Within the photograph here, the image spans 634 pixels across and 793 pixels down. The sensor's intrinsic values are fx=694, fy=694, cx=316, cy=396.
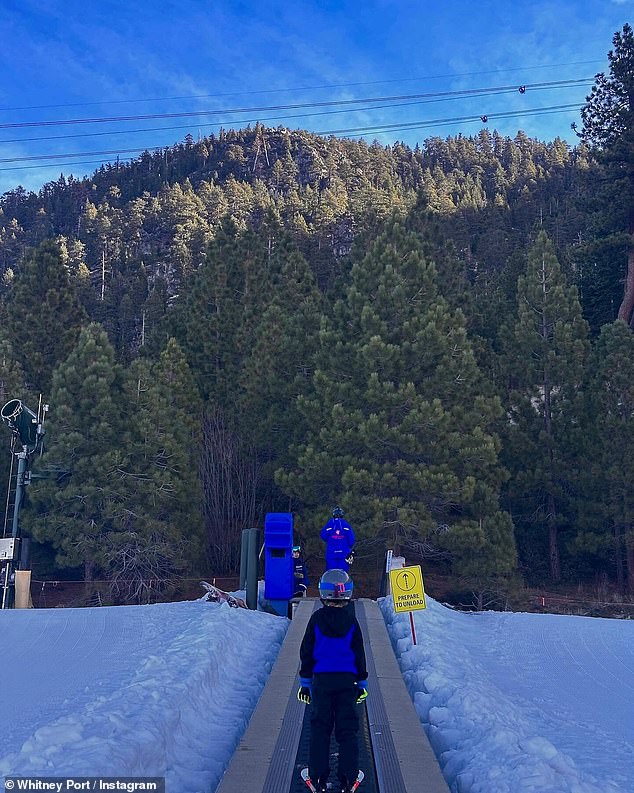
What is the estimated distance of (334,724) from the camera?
525 cm

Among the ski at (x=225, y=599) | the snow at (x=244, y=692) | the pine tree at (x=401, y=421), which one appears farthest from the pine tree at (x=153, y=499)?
the ski at (x=225, y=599)

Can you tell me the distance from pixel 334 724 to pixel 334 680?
0.39 metres

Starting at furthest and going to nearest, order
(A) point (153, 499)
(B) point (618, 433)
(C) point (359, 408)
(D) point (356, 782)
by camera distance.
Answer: (A) point (153, 499) < (B) point (618, 433) < (C) point (359, 408) < (D) point (356, 782)

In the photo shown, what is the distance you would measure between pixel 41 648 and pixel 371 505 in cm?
1296

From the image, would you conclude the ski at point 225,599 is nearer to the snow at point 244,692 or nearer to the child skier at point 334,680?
the snow at point 244,692

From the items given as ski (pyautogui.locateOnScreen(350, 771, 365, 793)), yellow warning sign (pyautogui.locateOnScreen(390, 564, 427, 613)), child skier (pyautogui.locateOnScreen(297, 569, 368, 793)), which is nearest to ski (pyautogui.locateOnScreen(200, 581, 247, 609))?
yellow warning sign (pyautogui.locateOnScreen(390, 564, 427, 613))

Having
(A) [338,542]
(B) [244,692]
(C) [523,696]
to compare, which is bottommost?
(C) [523,696]

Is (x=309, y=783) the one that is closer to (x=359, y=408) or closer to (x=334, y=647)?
(x=334, y=647)

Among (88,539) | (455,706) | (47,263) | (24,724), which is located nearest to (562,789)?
(455,706)

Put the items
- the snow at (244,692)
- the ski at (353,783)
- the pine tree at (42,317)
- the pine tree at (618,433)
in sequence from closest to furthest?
the ski at (353,783) → the snow at (244,692) → the pine tree at (618,433) → the pine tree at (42,317)

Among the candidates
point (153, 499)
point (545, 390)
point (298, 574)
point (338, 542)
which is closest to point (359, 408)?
point (153, 499)

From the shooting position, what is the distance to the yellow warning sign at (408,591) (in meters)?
9.79

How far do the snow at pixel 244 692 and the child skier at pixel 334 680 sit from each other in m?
1.08

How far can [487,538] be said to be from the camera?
23.4 m
